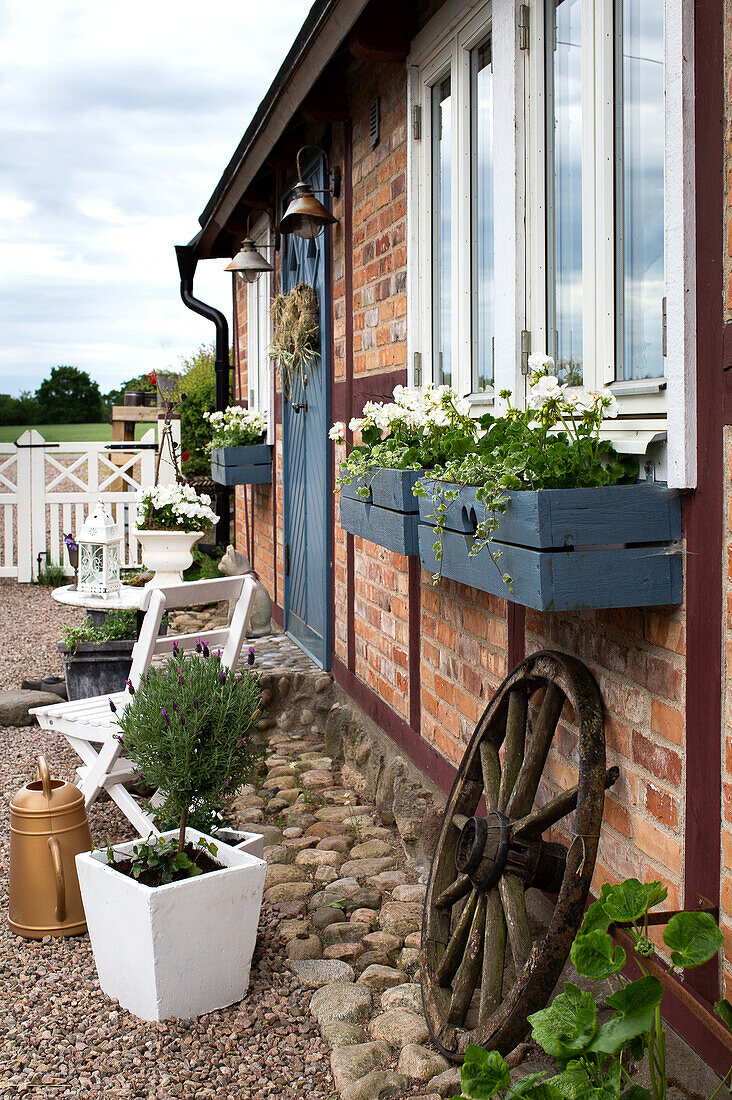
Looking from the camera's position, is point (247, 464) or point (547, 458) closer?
point (547, 458)

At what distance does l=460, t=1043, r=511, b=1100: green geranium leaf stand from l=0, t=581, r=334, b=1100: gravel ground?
34.6 inches

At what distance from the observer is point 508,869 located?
7.82ft

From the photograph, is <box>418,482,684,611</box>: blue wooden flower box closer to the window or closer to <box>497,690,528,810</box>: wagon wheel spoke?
<box>497,690,528,810</box>: wagon wheel spoke

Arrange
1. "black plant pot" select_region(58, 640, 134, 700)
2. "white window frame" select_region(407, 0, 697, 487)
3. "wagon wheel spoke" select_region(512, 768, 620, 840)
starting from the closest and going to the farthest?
"white window frame" select_region(407, 0, 697, 487) < "wagon wheel spoke" select_region(512, 768, 620, 840) < "black plant pot" select_region(58, 640, 134, 700)

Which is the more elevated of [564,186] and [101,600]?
[564,186]

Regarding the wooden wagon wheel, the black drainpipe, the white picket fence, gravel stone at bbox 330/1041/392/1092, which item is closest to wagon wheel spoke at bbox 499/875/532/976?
the wooden wagon wheel

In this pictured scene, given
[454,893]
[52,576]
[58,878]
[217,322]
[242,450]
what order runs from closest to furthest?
1. [454,893]
2. [58,878]
3. [242,450]
4. [217,322]
5. [52,576]

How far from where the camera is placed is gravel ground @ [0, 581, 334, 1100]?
249cm

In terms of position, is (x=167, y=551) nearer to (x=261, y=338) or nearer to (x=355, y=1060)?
(x=261, y=338)

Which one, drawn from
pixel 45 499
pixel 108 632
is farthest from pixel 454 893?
pixel 45 499

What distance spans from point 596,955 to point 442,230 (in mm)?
2736

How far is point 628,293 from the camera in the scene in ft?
7.52

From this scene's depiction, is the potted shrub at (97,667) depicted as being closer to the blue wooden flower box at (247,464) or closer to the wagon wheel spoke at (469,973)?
the blue wooden flower box at (247,464)

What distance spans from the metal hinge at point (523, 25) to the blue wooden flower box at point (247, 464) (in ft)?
15.8
